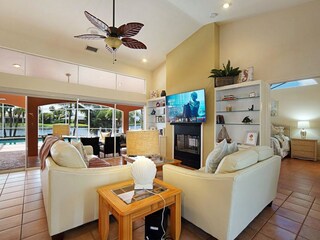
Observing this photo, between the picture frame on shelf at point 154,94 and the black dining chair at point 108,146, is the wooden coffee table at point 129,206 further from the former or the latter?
the picture frame on shelf at point 154,94

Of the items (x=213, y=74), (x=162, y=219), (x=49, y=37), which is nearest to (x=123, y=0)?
(x=49, y=37)

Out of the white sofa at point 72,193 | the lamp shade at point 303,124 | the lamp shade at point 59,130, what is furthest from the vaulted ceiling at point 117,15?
the lamp shade at point 303,124

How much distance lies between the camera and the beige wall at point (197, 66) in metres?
4.23

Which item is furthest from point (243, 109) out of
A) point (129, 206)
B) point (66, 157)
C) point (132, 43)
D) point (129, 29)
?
point (66, 157)

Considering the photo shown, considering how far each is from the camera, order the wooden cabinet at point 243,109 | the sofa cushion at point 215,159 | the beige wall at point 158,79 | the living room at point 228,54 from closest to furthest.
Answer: the sofa cushion at point 215,159
the living room at point 228,54
the wooden cabinet at point 243,109
the beige wall at point 158,79

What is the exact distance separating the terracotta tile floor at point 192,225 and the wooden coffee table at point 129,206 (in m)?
0.25

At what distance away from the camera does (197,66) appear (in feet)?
15.0

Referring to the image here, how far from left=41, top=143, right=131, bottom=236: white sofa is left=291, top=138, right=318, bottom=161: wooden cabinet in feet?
19.8

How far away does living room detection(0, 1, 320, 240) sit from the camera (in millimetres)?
3072

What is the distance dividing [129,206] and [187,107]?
3577 millimetres

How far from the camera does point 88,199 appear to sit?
1.75 metres

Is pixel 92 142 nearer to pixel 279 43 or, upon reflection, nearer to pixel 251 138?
pixel 251 138

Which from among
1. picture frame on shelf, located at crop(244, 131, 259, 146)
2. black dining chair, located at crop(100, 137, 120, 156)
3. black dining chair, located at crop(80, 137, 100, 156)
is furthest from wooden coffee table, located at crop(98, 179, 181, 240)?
black dining chair, located at crop(100, 137, 120, 156)

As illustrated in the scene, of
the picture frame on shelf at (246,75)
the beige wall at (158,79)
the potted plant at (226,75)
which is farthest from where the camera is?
the beige wall at (158,79)
